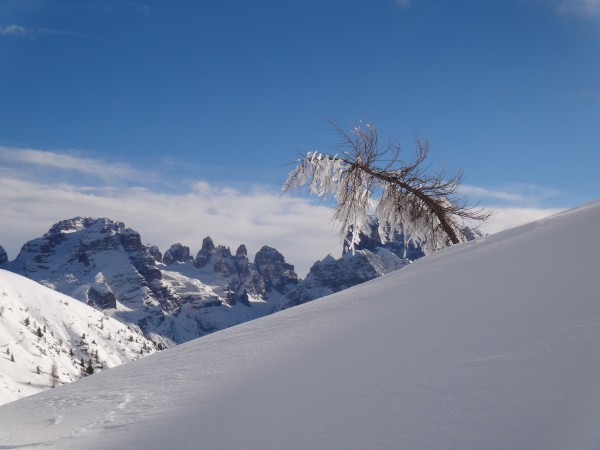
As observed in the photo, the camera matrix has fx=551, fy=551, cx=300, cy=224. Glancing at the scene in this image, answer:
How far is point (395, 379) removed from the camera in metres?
2.02

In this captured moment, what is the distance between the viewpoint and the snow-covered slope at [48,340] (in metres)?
41.8

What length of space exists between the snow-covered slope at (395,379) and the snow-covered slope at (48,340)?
3513cm

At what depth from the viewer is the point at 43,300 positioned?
67.3 metres

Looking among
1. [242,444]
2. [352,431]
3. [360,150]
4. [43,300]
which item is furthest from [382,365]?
[43,300]

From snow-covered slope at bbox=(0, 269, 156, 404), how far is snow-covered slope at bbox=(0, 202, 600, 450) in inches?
1383

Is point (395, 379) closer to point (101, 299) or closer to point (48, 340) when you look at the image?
point (48, 340)

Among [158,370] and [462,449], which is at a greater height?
[158,370]

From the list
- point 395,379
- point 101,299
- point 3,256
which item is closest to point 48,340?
point 395,379

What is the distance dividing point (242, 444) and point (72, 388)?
191 centimetres

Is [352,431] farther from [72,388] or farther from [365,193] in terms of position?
[365,193]

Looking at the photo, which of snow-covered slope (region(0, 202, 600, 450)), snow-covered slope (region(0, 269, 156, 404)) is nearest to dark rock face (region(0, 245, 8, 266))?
snow-covered slope (region(0, 269, 156, 404))

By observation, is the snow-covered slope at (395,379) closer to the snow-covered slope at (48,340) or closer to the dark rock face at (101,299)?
the snow-covered slope at (48,340)

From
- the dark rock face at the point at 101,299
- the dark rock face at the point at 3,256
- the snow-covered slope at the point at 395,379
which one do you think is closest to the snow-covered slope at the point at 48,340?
the snow-covered slope at the point at 395,379

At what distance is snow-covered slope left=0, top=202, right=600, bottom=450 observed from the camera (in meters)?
1.62
